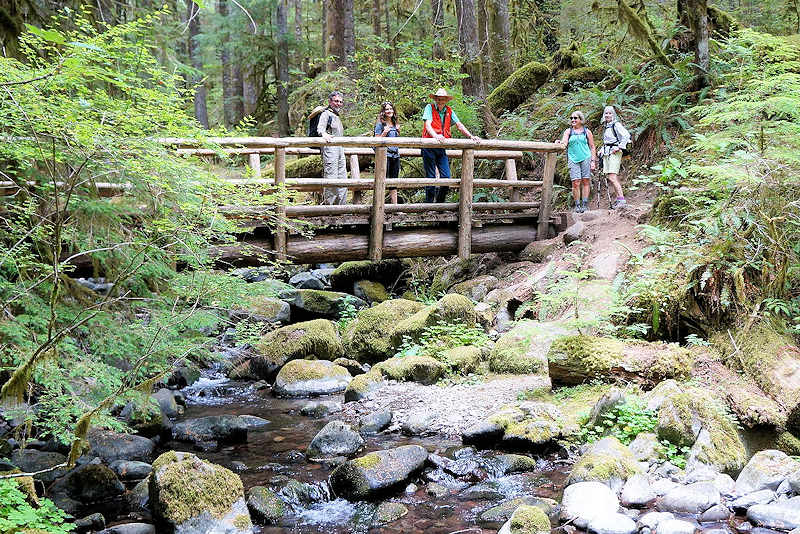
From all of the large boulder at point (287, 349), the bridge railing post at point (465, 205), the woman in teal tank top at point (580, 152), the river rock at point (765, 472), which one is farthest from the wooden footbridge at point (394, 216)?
the river rock at point (765, 472)

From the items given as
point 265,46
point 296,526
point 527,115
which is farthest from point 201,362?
point 265,46

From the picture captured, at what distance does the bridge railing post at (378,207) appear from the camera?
9.95 meters

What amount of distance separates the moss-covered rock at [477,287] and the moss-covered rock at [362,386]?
10.6 ft

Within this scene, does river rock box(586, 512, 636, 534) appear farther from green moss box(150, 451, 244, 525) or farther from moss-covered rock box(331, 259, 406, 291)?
moss-covered rock box(331, 259, 406, 291)

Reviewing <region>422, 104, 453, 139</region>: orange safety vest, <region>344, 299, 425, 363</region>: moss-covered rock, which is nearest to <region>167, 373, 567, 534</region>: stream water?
<region>344, 299, 425, 363</region>: moss-covered rock

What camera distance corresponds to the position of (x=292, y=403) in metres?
8.45

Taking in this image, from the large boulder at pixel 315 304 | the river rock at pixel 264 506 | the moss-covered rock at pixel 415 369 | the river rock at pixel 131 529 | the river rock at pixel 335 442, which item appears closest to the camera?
the river rock at pixel 131 529

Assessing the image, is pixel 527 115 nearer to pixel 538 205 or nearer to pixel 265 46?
pixel 538 205

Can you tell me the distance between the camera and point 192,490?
5.03 meters

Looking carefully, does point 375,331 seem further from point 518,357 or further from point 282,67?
point 282,67

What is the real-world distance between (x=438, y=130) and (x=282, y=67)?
12.3 metres

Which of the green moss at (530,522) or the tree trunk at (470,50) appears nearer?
the green moss at (530,522)

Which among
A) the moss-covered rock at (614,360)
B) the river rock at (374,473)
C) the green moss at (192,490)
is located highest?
the moss-covered rock at (614,360)

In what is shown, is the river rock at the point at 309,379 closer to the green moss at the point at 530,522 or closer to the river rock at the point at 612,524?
the green moss at the point at 530,522
